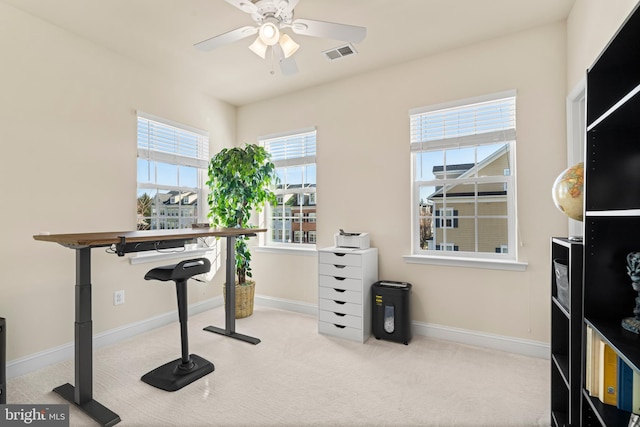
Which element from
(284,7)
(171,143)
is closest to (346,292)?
(284,7)

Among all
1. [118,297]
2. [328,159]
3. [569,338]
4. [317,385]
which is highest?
[328,159]

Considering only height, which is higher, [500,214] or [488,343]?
[500,214]

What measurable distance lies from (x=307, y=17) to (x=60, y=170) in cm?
240

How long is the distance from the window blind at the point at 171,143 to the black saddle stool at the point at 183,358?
1.65 m

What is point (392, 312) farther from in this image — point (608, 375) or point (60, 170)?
point (60, 170)

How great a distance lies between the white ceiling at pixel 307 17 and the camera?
2.46m

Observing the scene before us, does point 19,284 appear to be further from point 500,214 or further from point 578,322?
point 500,214

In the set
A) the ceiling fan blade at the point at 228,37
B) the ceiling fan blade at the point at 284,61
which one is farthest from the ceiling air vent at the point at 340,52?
the ceiling fan blade at the point at 228,37

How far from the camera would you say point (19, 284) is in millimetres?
2482

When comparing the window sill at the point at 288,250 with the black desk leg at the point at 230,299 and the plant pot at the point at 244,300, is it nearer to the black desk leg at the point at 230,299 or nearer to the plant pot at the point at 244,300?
the plant pot at the point at 244,300

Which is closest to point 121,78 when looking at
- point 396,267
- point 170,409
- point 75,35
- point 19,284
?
point 75,35

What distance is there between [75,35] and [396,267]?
3639 millimetres

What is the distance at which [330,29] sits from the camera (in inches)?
82.4

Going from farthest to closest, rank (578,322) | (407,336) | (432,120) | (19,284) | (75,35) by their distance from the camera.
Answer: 1. (432,120)
2. (407,336)
3. (75,35)
4. (19,284)
5. (578,322)
